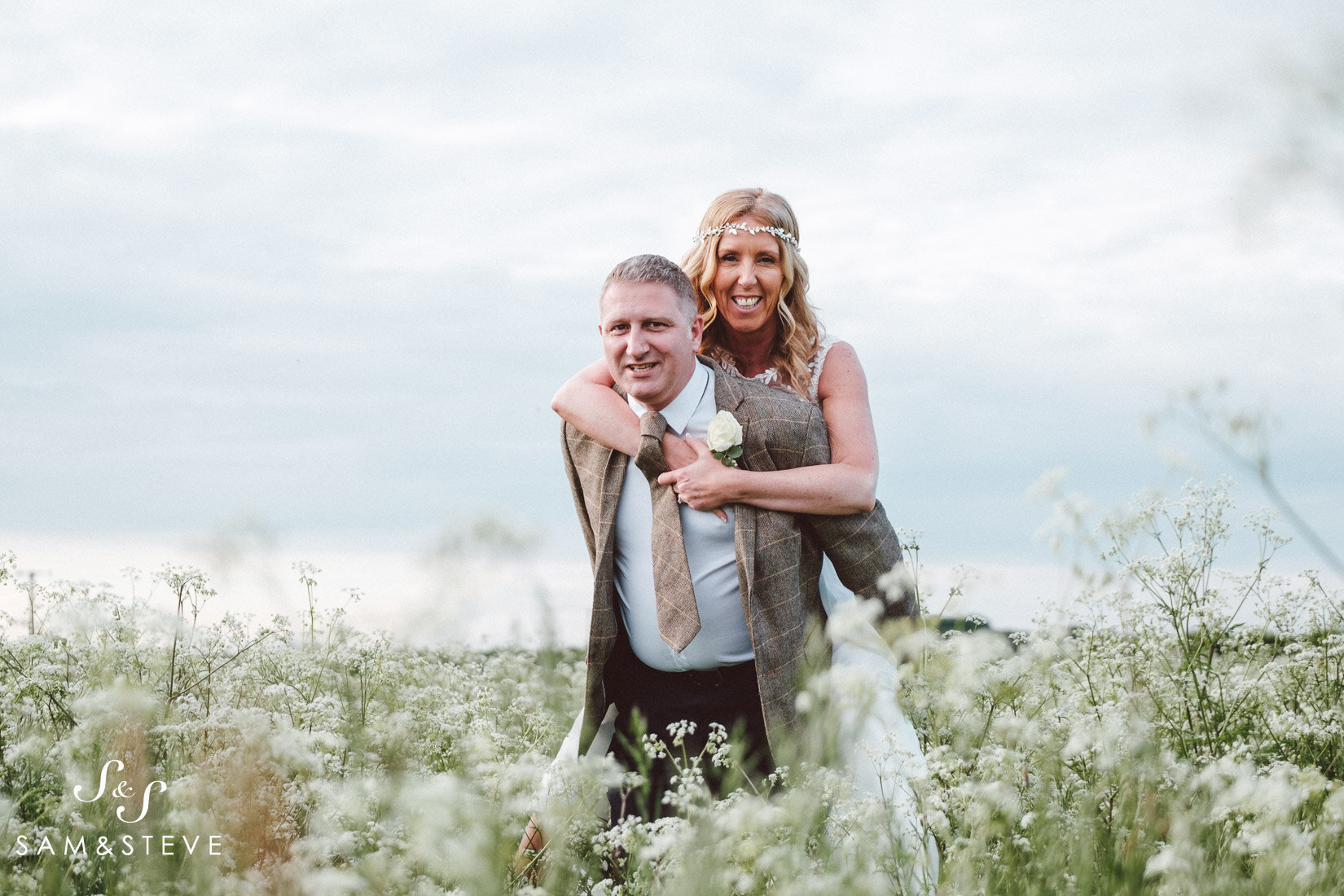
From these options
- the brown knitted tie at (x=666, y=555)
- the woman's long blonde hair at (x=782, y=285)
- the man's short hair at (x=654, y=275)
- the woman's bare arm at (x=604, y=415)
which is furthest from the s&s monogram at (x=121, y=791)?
the woman's long blonde hair at (x=782, y=285)

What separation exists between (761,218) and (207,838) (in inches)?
130

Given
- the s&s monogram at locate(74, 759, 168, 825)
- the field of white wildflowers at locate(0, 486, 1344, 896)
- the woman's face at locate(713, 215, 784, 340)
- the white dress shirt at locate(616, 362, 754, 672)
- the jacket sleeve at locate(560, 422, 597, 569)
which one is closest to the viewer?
the field of white wildflowers at locate(0, 486, 1344, 896)

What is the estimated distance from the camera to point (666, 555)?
161 inches

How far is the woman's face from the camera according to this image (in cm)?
467

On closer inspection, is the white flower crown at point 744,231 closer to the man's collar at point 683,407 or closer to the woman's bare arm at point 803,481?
the man's collar at point 683,407

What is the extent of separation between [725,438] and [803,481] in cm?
35

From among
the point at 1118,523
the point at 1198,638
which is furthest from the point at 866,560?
the point at 1198,638

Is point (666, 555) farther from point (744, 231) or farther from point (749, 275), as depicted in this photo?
point (744, 231)

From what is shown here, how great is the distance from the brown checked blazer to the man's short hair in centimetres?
39

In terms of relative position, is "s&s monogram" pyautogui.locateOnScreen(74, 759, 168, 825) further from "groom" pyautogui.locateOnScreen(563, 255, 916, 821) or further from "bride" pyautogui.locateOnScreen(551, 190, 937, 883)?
"bride" pyautogui.locateOnScreen(551, 190, 937, 883)

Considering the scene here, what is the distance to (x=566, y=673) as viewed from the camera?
20.8 ft

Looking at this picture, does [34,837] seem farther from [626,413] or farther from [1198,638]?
[1198,638]

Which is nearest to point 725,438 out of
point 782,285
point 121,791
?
point 782,285

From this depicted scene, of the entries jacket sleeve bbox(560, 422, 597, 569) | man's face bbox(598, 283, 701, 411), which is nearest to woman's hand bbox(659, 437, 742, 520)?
man's face bbox(598, 283, 701, 411)
